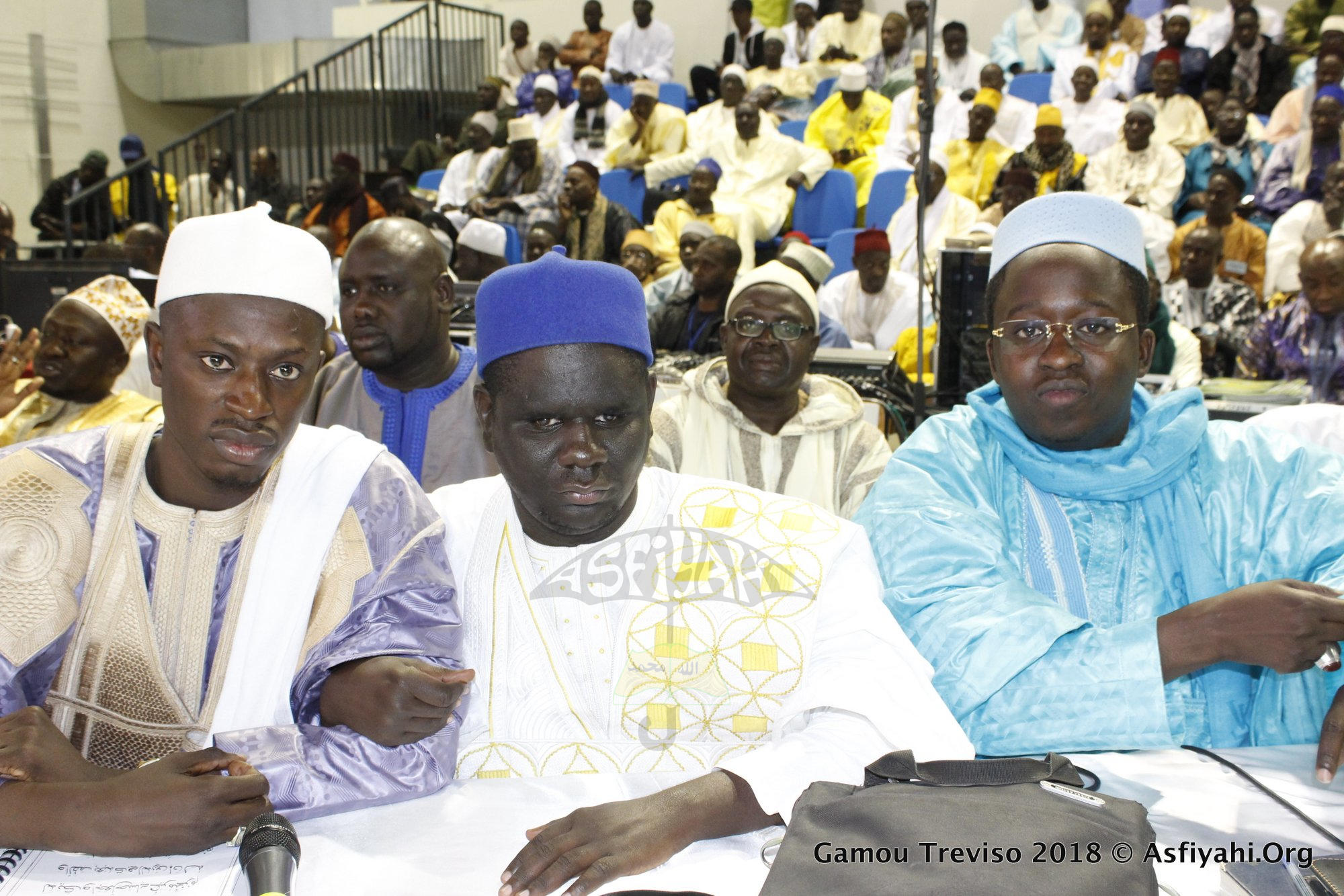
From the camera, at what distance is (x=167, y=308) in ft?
5.99

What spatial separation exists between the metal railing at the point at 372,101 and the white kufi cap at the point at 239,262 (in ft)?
36.6

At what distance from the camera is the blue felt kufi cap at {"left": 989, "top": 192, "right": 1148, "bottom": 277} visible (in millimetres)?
2131

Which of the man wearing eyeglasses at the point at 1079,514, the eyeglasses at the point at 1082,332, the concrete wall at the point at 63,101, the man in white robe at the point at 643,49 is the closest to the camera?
the man wearing eyeglasses at the point at 1079,514

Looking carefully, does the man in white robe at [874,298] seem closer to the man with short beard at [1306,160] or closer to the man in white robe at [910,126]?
the man in white robe at [910,126]

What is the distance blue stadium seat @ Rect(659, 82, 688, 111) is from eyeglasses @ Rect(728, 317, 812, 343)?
945cm

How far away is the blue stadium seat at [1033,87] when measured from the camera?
37.0 ft

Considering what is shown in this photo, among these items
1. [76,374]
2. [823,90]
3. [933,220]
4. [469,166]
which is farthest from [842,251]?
[76,374]

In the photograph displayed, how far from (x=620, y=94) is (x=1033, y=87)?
15.2ft

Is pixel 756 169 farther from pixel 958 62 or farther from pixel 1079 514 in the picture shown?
pixel 1079 514

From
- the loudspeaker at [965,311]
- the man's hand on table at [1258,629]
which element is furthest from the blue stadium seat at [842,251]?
the man's hand on table at [1258,629]

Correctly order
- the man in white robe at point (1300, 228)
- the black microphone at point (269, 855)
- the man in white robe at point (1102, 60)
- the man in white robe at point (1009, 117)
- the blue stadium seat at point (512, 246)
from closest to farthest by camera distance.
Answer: the black microphone at point (269, 855)
the man in white robe at point (1300, 228)
the blue stadium seat at point (512, 246)
the man in white robe at point (1009, 117)
the man in white robe at point (1102, 60)

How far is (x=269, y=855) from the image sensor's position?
130 centimetres

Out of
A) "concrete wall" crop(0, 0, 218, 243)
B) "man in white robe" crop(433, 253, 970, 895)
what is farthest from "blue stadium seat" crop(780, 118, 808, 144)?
"man in white robe" crop(433, 253, 970, 895)

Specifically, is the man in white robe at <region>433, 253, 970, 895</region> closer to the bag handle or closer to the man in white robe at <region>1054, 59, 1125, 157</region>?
the bag handle
